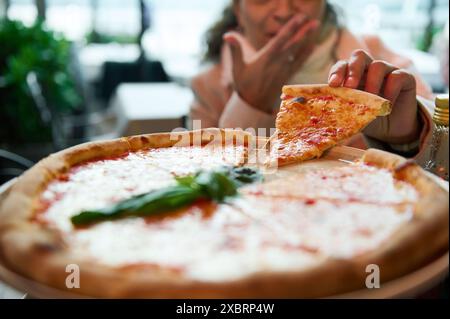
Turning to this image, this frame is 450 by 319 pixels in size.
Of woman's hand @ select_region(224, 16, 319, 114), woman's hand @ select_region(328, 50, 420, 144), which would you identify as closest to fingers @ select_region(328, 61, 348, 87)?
woman's hand @ select_region(328, 50, 420, 144)

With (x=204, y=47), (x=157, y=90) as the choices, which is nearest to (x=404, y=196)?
(x=204, y=47)

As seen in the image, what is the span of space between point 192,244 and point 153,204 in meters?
0.10

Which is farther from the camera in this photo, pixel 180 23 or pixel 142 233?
pixel 180 23

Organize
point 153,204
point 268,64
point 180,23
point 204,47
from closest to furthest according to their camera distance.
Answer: point 153,204 < point 268,64 < point 204,47 < point 180,23

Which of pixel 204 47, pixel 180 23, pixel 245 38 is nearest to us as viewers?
pixel 245 38

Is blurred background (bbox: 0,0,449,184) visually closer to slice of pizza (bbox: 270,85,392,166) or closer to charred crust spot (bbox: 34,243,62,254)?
slice of pizza (bbox: 270,85,392,166)

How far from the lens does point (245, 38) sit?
1.72 m

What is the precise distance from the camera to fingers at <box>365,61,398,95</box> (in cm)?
83

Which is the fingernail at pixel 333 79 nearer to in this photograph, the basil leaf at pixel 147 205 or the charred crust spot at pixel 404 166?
the charred crust spot at pixel 404 166

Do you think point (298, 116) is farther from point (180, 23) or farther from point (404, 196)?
point (180, 23)

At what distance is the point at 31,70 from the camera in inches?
124

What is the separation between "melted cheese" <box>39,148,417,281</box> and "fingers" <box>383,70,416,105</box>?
0.15 m

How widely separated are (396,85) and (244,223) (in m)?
0.41
